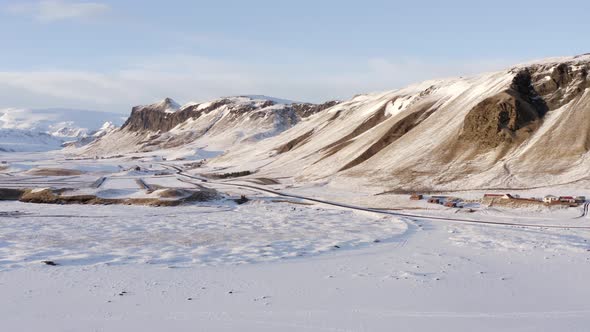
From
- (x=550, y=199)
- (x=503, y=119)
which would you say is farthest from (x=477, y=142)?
(x=550, y=199)

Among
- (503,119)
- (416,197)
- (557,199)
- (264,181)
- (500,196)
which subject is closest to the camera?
(557,199)

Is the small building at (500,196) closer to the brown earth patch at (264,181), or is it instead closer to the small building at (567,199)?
the small building at (567,199)

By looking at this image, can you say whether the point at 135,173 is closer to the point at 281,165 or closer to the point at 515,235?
the point at 281,165

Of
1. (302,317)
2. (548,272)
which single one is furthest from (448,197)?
(302,317)

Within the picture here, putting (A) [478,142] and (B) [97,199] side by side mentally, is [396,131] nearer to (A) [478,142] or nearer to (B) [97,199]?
(A) [478,142]

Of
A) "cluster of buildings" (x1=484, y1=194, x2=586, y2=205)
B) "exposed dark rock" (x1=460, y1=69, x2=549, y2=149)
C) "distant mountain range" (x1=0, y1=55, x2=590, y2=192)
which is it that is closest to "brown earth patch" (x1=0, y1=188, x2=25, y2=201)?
"distant mountain range" (x1=0, y1=55, x2=590, y2=192)

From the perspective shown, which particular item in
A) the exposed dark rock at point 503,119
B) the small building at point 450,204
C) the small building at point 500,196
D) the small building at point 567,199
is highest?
the exposed dark rock at point 503,119

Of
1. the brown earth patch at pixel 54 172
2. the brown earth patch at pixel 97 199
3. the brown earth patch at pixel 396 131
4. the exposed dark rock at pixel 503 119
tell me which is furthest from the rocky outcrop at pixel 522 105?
the brown earth patch at pixel 54 172

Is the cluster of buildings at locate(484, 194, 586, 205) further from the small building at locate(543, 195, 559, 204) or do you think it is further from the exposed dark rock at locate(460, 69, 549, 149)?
the exposed dark rock at locate(460, 69, 549, 149)
